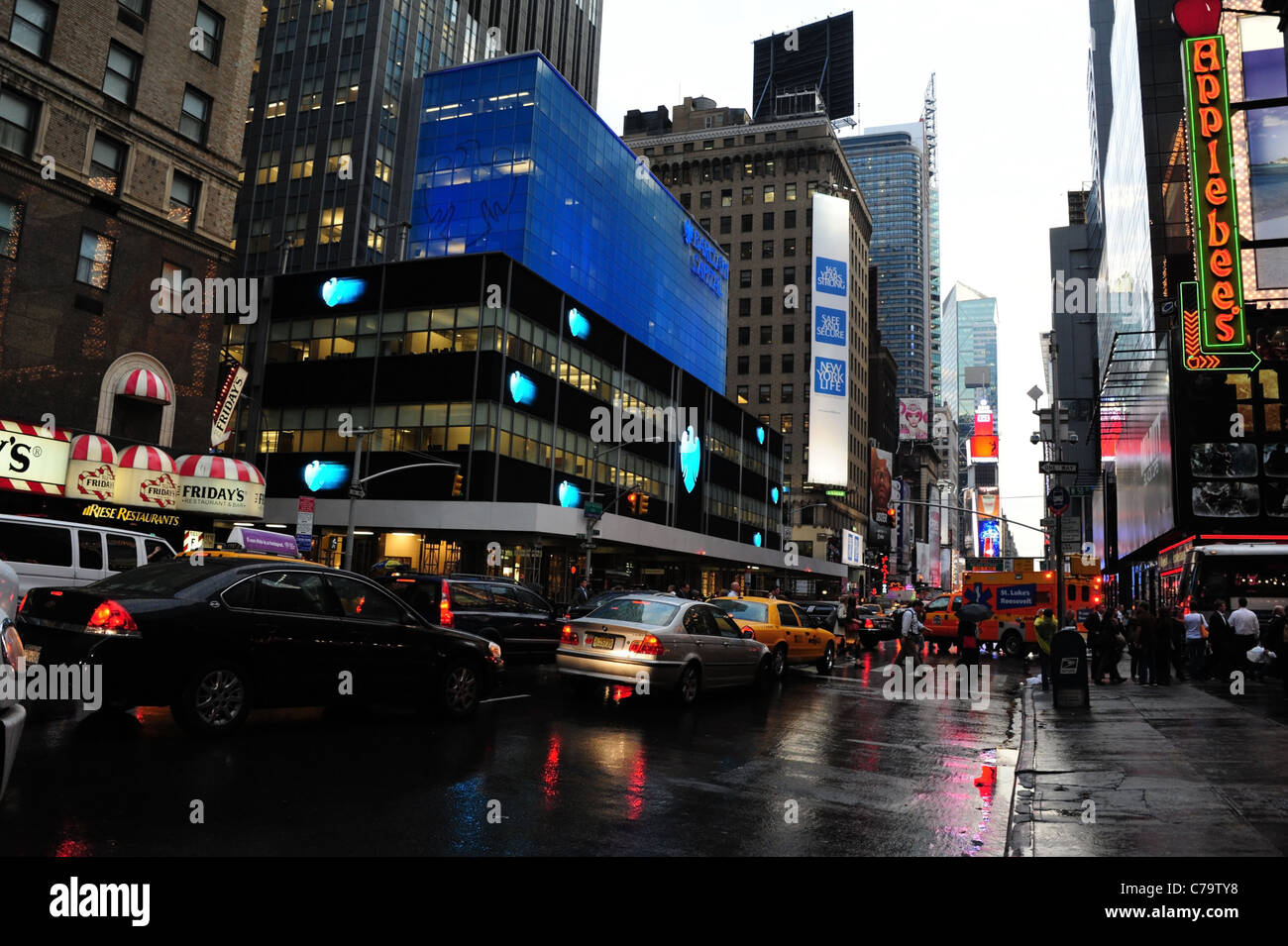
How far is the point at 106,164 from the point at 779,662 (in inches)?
1038

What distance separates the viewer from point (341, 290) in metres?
45.8

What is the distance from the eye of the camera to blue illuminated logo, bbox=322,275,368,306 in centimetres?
4541

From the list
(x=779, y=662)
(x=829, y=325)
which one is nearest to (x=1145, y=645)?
(x=779, y=662)

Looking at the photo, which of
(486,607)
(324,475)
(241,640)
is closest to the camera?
(241,640)

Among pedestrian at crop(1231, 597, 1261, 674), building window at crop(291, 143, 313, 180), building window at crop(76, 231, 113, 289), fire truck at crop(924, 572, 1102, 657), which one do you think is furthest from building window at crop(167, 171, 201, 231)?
building window at crop(291, 143, 313, 180)

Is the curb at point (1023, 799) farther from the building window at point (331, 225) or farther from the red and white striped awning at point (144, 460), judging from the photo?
the building window at point (331, 225)

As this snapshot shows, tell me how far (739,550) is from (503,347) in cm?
3268

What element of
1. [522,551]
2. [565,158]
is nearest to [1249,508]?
[522,551]

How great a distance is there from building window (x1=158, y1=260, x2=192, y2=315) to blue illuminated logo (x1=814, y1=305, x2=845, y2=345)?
84328 mm

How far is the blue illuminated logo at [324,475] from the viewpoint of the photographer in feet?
144

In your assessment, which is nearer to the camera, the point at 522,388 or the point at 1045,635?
the point at 1045,635

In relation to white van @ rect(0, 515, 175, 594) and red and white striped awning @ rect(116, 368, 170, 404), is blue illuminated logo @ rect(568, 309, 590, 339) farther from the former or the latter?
white van @ rect(0, 515, 175, 594)

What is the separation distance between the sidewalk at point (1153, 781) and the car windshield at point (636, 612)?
202 inches

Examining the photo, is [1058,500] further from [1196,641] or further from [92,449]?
[92,449]
